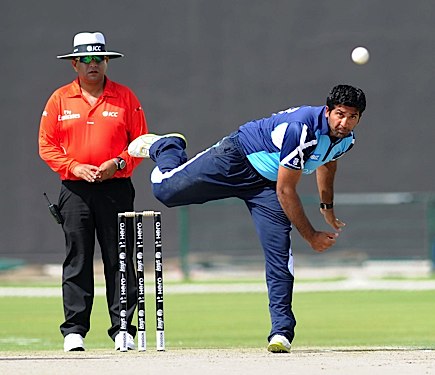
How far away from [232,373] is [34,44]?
15.1m

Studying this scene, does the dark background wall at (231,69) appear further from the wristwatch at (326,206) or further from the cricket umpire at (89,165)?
the wristwatch at (326,206)

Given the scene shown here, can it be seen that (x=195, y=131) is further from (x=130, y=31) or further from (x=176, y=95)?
(x=130, y=31)

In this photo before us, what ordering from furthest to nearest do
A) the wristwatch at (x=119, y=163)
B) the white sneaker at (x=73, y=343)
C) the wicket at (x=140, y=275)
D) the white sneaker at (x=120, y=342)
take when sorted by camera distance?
the wristwatch at (x=119, y=163), the white sneaker at (x=73, y=343), the white sneaker at (x=120, y=342), the wicket at (x=140, y=275)

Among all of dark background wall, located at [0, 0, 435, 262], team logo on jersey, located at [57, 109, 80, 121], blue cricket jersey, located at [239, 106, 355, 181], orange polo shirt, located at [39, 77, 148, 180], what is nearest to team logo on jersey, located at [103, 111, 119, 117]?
orange polo shirt, located at [39, 77, 148, 180]

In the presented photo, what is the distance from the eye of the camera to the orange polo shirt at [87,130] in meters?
8.23

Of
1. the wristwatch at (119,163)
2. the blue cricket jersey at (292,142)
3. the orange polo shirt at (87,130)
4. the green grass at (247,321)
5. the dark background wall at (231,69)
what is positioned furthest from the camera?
the dark background wall at (231,69)

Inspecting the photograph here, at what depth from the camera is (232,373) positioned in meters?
6.24

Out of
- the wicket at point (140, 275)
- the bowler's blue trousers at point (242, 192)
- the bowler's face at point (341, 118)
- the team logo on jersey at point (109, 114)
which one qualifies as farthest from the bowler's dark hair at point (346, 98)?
the team logo on jersey at point (109, 114)

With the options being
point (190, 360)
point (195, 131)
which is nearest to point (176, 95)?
point (195, 131)

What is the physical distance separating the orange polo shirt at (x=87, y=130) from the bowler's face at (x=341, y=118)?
1.59 meters

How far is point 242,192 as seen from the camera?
7680 mm

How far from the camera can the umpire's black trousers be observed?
8211 mm

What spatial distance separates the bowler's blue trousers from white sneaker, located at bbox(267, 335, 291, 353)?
0.04m

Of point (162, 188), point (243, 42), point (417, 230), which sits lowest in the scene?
point (417, 230)
